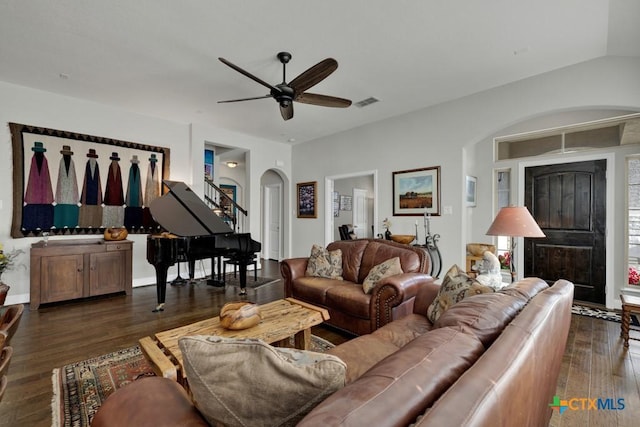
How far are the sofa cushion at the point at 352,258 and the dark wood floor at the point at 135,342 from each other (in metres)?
0.69

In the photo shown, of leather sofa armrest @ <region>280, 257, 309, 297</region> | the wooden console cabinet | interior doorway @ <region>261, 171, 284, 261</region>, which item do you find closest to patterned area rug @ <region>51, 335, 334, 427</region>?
leather sofa armrest @ <region>280, 257, 309, 297</region>

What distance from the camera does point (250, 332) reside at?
185 cm

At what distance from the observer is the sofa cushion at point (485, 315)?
1085 mm

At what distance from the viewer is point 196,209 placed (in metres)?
4.30

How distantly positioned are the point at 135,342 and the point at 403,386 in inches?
115

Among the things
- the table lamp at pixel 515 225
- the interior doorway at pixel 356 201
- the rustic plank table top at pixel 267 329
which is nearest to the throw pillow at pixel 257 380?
the rustic plank table top at pixel 267 329

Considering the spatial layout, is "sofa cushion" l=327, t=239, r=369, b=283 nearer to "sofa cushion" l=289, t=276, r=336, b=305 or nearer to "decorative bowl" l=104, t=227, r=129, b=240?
"sofa cushion" l=289, t=276, r=336, b=305

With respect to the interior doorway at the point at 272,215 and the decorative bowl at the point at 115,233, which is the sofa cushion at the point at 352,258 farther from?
the interior doorway at the point at 272,215

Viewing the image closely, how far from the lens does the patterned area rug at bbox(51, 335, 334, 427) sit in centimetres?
176

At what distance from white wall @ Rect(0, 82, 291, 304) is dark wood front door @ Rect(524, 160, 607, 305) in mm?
5058

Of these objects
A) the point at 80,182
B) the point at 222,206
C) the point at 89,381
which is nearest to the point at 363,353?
the point at 89,381

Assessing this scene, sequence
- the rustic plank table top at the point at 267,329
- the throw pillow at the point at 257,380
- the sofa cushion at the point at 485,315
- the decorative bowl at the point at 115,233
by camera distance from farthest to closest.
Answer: the decorative bowl at the point at 115,233
the rustic plank table top at the point at 267,329
the sofa cushion at the point at 485,315
the throw pillow at the point at 257,380

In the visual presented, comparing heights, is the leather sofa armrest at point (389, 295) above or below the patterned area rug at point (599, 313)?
above

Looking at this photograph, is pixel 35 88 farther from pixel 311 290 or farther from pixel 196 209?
pixel 311 290
